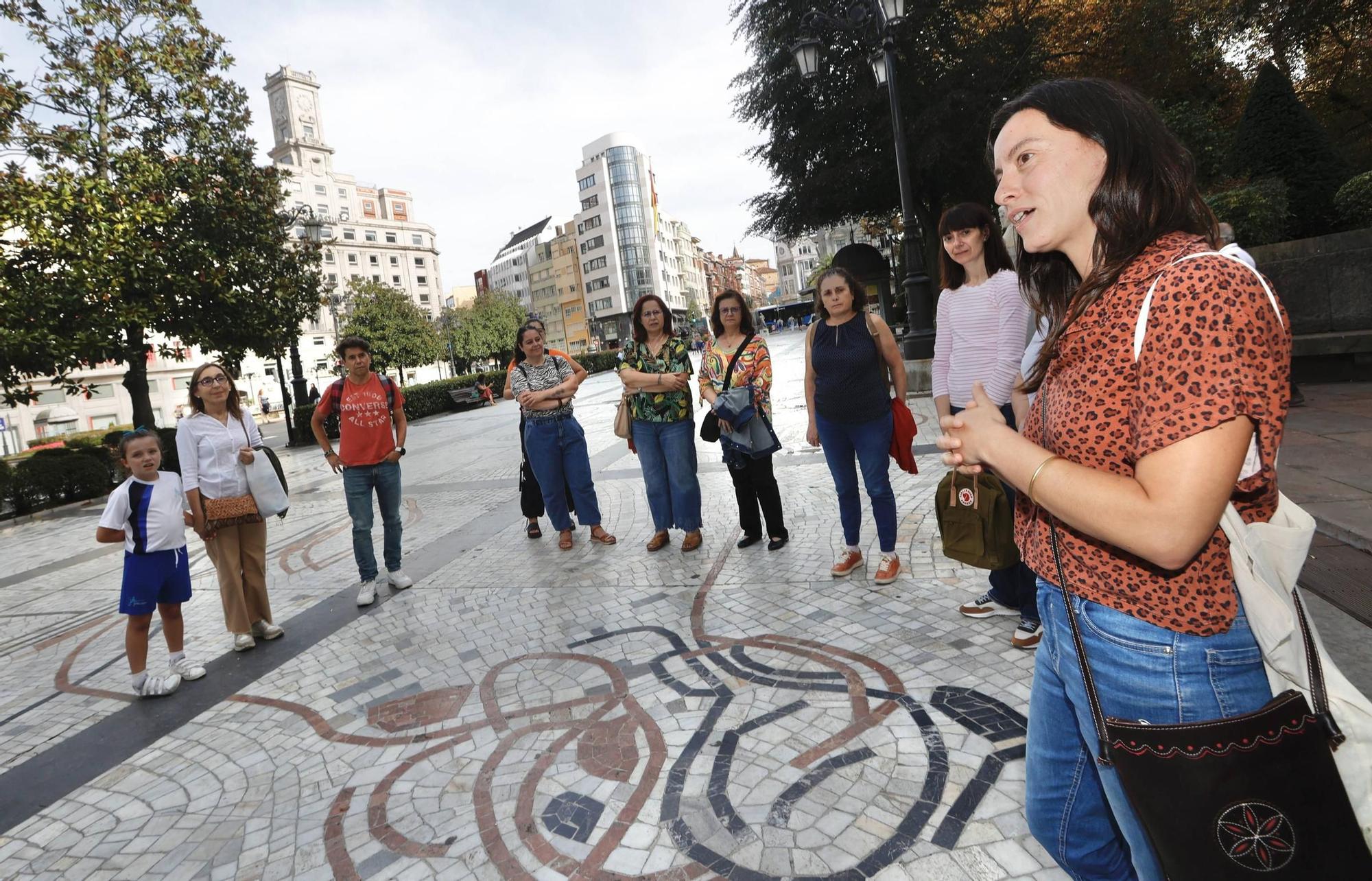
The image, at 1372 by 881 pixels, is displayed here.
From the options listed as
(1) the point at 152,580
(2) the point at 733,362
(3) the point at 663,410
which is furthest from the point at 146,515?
(2) the point at 733,362

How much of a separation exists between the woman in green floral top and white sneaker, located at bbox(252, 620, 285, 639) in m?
2.63

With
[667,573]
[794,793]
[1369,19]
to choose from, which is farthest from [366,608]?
[1369,19]

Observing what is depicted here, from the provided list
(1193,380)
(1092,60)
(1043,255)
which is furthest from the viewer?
(1092,60)

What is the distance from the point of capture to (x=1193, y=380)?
40.4 inches

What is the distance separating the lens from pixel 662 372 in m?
5.22

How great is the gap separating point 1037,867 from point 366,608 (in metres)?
4.39

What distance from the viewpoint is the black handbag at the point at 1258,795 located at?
1.05 meters

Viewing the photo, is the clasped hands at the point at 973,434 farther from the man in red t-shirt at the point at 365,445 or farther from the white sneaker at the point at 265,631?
the white sneaker at the point at 265,631

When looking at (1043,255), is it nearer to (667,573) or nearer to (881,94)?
(667,573)

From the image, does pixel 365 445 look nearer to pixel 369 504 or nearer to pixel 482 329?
pixel 369 504

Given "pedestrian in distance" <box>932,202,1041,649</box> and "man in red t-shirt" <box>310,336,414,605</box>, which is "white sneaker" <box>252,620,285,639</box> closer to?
"man in red t-shirt" <box>310,336,414,605</box>

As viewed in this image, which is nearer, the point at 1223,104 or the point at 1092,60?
the point at 1092,60

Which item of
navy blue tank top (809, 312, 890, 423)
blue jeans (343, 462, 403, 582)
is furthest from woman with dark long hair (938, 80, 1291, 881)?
blue jeans (343, 462, 403, 582)

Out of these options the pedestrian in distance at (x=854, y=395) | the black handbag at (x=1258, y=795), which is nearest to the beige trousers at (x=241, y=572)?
the pedestrian in distance at (x=854, y=395)
